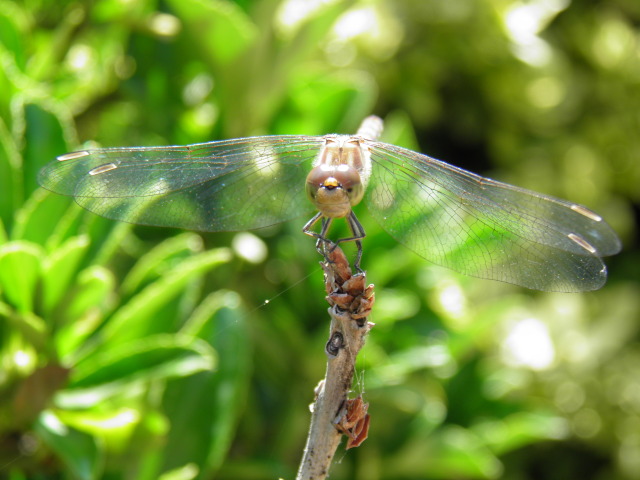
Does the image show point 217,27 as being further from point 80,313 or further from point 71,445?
point 71,445

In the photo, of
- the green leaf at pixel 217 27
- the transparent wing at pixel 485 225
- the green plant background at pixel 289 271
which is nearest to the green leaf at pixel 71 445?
the green plant background at pixel 289 271

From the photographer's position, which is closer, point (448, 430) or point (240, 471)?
point (240, 471)

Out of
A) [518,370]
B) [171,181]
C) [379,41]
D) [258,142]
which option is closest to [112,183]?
[171,181]

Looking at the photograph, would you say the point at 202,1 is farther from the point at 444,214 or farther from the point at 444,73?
the point at 444,73

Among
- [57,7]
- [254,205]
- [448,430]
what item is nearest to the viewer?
[254,205]

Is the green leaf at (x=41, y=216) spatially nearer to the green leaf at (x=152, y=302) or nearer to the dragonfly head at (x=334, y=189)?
the green leaf at (x=152, y=302)
